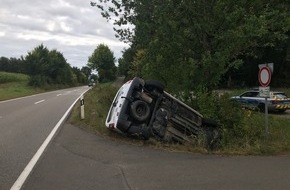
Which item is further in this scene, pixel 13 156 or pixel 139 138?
pixel 139 138

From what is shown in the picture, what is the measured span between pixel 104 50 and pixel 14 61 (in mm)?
33652

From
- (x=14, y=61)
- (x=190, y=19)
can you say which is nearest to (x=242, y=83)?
(x=190, y=19)

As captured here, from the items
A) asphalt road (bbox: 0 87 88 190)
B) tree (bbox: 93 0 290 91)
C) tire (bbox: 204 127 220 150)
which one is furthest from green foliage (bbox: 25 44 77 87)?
tire (bbox: 204 127 220 150)

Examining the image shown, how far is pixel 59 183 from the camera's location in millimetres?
7195

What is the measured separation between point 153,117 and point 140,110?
39 centimetres

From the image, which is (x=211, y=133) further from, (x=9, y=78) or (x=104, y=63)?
(x=104, y=63)

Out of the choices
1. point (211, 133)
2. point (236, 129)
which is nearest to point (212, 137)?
point (211, 133)

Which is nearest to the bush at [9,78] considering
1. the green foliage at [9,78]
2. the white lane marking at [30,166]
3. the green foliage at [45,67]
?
the green foliage at [9,78]

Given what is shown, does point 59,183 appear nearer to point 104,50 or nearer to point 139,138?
point 139,138

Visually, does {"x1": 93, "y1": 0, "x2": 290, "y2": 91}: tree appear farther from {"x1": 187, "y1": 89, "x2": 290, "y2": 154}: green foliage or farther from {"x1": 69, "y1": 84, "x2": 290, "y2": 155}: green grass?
{"x1": 69, "y1": 84, "x2": 290, "y2": 155}: green grass

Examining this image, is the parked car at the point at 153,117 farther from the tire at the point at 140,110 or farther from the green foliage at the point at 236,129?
the green foliage at the point at 236,129

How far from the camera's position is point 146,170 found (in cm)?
824

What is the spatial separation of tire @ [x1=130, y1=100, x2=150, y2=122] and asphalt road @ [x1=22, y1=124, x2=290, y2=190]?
2.67 feet

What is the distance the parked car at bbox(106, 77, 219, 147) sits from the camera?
454 inches
